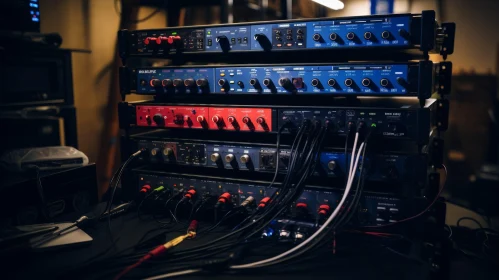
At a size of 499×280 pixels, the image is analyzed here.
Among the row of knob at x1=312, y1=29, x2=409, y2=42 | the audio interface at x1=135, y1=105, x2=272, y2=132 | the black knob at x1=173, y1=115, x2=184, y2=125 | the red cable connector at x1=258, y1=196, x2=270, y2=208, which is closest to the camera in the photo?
the row of knob at x1=312, y1=29, x2=409, y2=42

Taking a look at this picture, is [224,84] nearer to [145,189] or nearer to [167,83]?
[167,83]

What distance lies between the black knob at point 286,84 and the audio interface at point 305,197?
0.95ft

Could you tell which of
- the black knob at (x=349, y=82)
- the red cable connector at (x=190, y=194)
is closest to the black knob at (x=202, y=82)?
the red cable connector at (x=190, y=194)

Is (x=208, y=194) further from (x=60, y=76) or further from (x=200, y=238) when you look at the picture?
(x=60, y=76)

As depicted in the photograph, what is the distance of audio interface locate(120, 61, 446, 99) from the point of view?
44.8 inches

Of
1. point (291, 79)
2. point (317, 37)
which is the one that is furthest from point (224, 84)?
point (317, 37)

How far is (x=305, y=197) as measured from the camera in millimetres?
1268

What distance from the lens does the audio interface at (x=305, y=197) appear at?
3.85 ft

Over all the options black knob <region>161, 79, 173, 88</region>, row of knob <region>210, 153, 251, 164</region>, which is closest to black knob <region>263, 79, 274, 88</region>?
row of knob <region>210, 153, 251, 164</region>

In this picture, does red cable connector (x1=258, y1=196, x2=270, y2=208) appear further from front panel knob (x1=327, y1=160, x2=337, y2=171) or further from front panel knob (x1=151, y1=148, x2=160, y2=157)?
front panel knob (x1=151, y1=148, x2=160, y2=157)

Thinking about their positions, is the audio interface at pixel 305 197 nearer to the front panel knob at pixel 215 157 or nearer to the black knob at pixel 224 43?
the front panel knob at pixel 215 157

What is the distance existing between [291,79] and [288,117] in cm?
11

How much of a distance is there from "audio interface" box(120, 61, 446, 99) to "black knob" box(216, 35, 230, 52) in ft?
0.19

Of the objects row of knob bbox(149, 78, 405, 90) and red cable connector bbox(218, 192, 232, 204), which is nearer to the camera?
row of knob bbox(149, 78, 405, 90)
